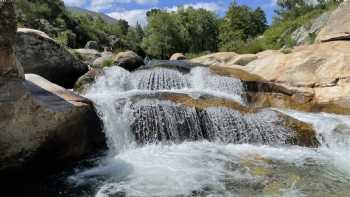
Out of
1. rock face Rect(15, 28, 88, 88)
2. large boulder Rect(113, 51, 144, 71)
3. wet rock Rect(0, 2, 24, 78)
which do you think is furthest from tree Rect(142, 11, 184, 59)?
wet rock Rect(0, 2, 24, 78)

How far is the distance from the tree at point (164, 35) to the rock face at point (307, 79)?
4333 cm

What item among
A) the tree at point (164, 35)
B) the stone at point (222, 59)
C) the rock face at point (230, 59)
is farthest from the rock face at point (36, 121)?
the tree at point (164, 35)

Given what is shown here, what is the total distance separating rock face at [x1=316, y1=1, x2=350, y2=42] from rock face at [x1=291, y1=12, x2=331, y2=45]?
2.59m

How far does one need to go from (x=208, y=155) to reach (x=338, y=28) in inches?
427

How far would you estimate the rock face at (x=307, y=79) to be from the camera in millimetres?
14711

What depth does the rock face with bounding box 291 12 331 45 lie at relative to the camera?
21.9 metres

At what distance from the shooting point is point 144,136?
11.1 m

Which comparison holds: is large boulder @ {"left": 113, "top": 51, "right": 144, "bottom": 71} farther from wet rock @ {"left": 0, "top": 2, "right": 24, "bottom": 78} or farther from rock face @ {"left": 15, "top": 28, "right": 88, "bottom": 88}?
wet rock @ {"left": 0, "top": 2, "right": 24, "bottom": 78}

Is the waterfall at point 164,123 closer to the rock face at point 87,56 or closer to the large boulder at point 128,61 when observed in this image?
the large boulder at point 128,61

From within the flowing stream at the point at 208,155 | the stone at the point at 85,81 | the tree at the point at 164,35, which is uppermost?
the tree at the point at 164,35

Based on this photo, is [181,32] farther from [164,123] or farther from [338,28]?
[164,123]

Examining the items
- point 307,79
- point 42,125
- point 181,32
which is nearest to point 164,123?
point 42,125

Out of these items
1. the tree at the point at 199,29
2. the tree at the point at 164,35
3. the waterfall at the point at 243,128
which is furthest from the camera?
the tree at the point at 199,29

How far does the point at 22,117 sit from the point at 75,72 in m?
8.11
